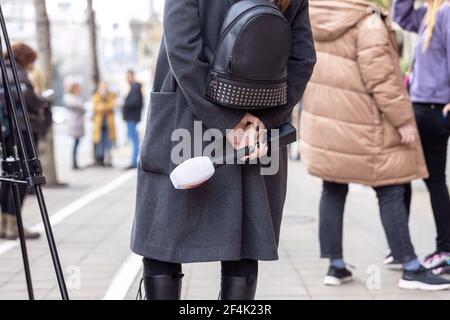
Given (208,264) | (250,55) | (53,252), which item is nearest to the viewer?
(250,55)

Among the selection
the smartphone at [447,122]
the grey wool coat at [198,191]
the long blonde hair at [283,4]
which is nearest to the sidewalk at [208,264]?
the smartphone at [447,122]

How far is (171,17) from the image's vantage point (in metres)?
2.58

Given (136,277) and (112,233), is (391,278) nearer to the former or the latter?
(136,277)

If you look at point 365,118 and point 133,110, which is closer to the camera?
point 365,118

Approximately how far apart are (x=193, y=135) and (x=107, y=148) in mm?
13675

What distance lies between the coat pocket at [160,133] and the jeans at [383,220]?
2.31m

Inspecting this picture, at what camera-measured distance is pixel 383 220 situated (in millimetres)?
4707

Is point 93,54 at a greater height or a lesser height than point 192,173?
lesser

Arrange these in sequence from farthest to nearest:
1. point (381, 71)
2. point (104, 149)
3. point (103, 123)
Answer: point (103, 123) < point (104, 149) < point (381, 71)

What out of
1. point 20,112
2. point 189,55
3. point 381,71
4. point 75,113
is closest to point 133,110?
point 75,113

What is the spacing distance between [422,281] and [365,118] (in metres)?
1.03

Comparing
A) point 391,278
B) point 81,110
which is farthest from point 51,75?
point 391,278

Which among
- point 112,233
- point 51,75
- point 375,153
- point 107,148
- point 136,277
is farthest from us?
point 107,148

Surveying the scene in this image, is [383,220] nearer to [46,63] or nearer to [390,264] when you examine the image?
[390,264]
